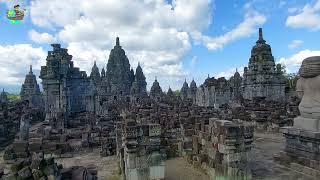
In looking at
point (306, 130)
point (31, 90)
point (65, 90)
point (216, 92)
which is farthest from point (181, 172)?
point (31, 90)

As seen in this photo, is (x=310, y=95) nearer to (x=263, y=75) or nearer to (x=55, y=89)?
(x=55, y=89)

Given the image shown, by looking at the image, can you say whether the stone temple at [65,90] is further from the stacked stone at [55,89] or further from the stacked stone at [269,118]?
the stacked stone at [269,118]

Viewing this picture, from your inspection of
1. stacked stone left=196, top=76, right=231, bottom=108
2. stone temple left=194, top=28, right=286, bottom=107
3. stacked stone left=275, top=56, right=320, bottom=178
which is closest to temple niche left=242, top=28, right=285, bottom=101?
stone temple left=194, top=28, right=286, bottom=107

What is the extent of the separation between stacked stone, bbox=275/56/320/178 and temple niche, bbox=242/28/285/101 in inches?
752

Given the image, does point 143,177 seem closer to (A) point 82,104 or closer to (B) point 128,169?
(B) point 128,169

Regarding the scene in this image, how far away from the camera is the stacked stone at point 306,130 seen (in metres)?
8.55

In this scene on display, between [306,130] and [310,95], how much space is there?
1086mm

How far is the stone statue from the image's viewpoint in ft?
29.2

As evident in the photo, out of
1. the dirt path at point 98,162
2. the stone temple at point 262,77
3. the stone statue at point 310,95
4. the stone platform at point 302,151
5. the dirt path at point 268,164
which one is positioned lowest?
the dirt path at point 98,162

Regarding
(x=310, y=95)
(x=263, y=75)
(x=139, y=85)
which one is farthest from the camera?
(x=139, y=85)

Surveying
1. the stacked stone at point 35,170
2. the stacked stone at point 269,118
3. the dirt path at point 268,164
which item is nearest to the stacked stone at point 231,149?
the dirt path at point 268,164

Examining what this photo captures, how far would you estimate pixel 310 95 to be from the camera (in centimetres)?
922

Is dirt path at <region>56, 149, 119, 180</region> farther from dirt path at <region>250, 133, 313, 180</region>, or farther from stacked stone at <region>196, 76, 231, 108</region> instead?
stacked stone at <region>196, 76, 231, 108</region>

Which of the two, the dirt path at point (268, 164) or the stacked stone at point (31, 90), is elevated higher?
the stacked stone at point (31, 90)
